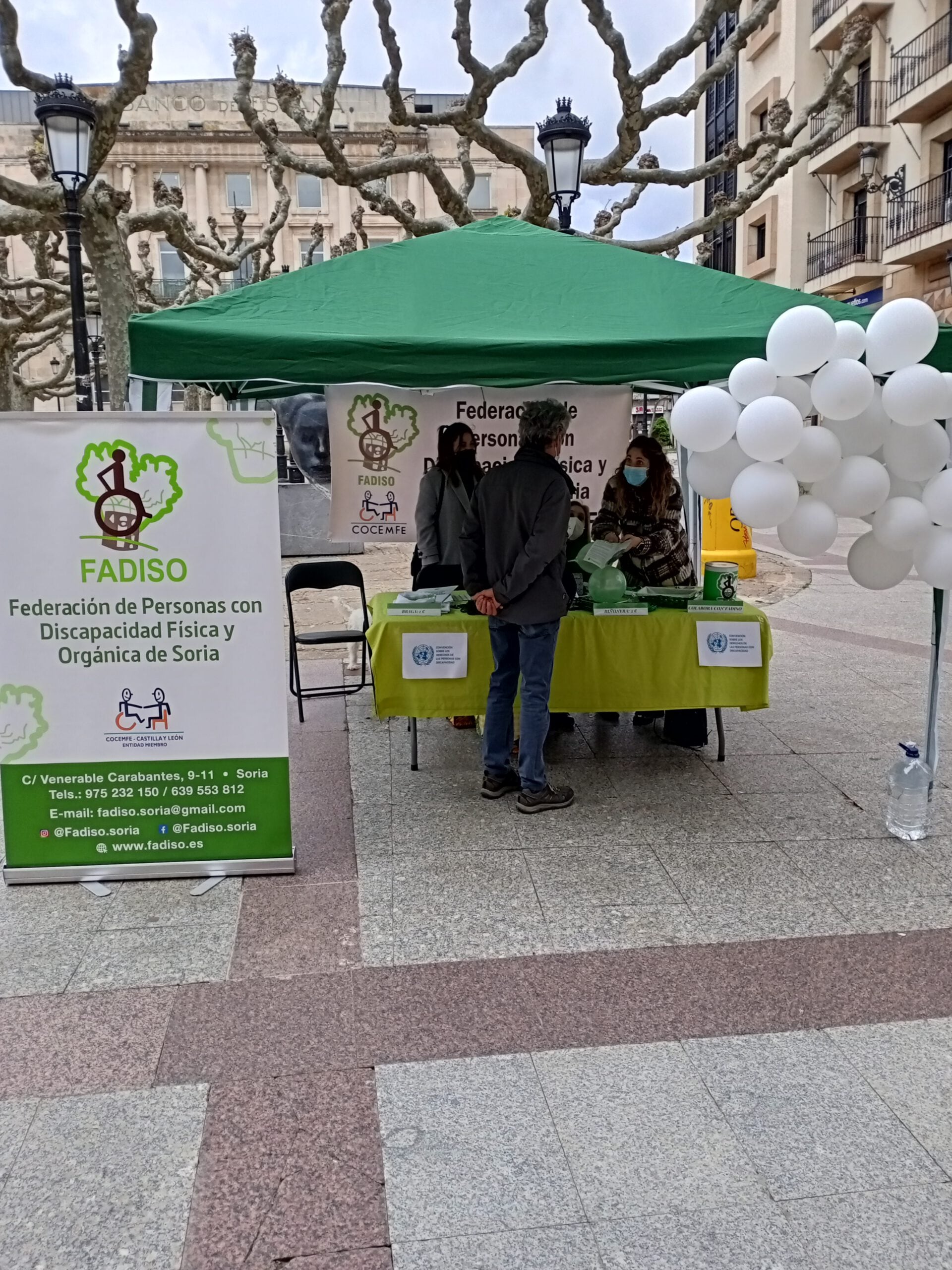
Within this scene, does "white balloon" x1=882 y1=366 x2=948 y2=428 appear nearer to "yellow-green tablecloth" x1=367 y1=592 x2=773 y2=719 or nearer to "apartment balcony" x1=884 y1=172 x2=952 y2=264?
"yellow-green tablecloth" x1=367 y1=592 x2=773 y2=719

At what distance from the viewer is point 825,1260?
2168 mm

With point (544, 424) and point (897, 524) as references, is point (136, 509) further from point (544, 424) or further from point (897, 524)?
point (897, 524)

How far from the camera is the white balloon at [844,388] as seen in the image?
3865mm

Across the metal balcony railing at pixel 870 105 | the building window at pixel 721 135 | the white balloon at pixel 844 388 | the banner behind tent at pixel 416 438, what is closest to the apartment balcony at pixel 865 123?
the metal balcony railing at pixel 870 105

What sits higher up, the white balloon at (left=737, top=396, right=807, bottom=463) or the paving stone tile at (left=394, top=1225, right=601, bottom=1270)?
the white balloon at (left=737, top=396, right=807, bottom=463)

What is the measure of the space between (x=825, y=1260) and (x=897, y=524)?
284 cm

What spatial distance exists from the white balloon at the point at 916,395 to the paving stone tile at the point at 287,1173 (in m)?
3.12

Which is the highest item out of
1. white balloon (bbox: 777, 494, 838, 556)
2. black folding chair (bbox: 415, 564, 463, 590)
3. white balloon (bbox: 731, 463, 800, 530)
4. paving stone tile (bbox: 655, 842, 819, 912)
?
white balloon (bbox: 731, 463, 800, 530)

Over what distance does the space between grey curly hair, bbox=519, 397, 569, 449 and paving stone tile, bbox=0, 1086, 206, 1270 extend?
9.68 ft

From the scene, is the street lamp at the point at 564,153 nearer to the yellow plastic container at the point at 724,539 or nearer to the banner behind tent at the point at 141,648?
the yellow plastic container at the point at 724,539

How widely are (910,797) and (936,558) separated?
3.78 feet

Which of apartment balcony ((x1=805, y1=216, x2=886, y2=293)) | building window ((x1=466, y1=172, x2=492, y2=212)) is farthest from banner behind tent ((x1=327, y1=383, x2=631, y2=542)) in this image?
building window ((x1=466, y1=172, x2=492, y2=212))

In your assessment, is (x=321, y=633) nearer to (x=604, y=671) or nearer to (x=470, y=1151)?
(x=604, y=671)

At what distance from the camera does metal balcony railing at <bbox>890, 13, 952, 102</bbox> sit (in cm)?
2209
